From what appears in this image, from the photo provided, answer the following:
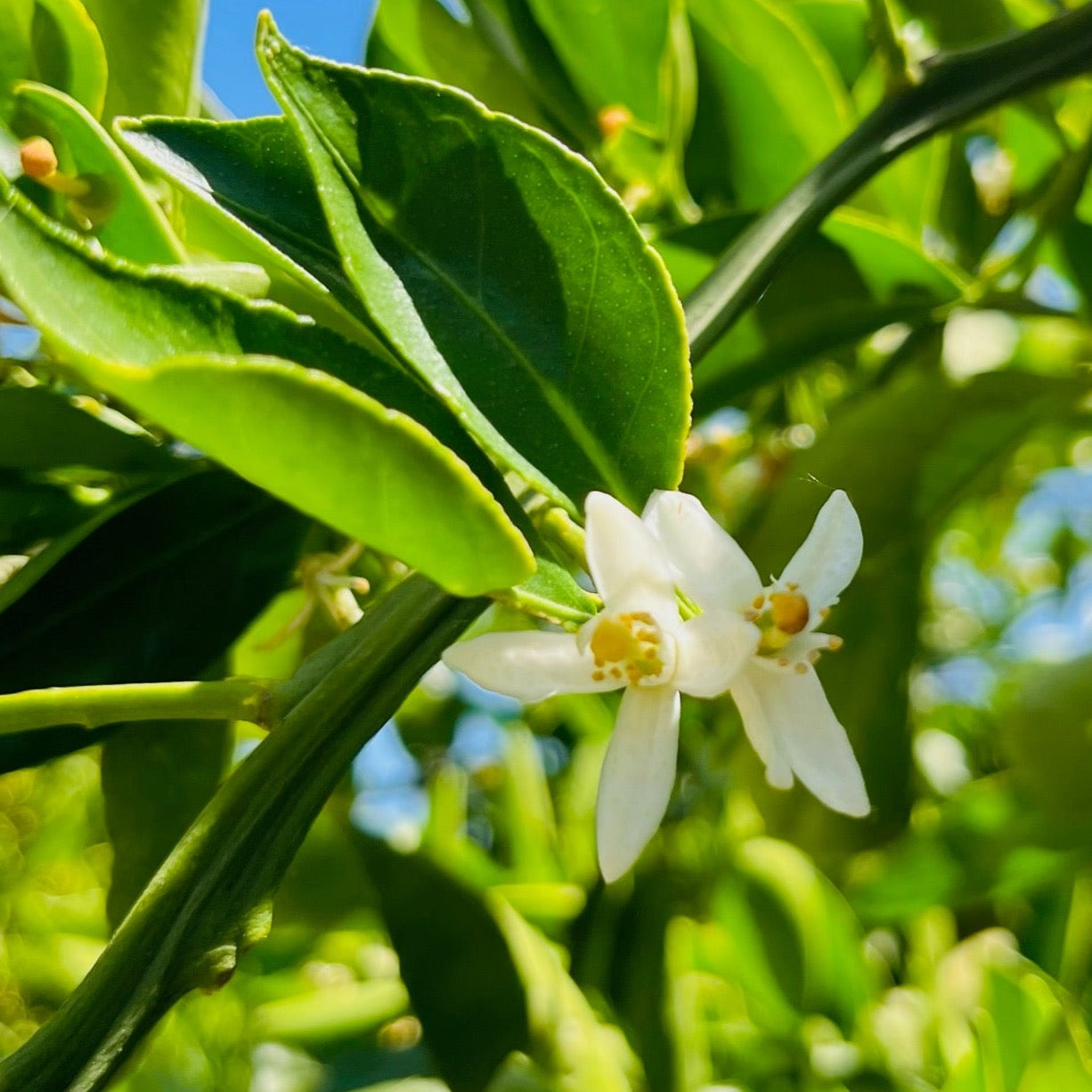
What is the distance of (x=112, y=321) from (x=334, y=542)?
12.0 inches

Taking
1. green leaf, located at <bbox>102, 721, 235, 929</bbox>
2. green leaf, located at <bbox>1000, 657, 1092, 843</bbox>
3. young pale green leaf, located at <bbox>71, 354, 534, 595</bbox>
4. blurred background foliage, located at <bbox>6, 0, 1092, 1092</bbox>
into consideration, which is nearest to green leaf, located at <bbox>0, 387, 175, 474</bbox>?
blurred background foliage, located at <bbox>6, 0, 1092, 1092</bbox>

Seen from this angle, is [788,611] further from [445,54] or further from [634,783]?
[445,54]

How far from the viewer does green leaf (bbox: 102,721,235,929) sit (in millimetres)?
506

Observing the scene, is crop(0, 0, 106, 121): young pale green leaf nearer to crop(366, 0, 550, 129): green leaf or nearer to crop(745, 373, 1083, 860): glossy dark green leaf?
crop(366, 0, 550, 129): green leaf

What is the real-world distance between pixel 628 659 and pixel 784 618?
0.05 metres

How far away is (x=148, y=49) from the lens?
0.54 m

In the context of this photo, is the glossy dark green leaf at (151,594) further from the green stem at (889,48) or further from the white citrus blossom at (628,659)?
the green stem at (889,48)

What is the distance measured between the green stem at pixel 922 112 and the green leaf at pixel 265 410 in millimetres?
243

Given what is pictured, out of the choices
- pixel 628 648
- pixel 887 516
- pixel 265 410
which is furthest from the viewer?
pixel 887 516

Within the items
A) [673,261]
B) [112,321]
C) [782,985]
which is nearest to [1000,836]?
[782,985]

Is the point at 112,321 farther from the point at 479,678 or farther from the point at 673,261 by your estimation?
the point at 673,261

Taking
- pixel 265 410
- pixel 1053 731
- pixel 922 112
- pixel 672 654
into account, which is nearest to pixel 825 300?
pixel 922 112

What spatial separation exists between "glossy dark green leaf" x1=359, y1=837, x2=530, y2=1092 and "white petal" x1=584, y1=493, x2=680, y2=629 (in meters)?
0.34

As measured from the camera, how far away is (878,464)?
0.71m
